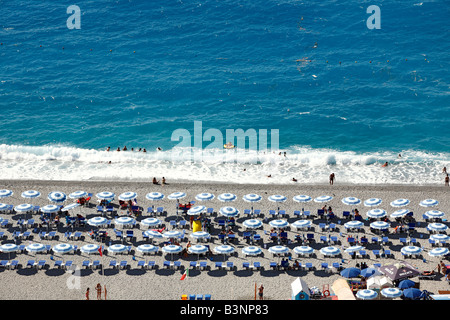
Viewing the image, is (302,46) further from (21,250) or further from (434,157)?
(21,250)

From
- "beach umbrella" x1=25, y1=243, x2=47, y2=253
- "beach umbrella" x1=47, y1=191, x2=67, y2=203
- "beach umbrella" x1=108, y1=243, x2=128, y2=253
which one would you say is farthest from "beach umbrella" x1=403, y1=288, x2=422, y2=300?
"beach umbrella" x1=47, y1=191, x2=67, y2=203

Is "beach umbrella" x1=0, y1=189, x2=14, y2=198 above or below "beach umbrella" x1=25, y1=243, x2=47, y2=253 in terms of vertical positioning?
above

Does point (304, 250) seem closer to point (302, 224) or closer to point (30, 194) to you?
point (302, 224)

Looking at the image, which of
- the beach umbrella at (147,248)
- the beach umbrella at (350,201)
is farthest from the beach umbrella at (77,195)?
the beach umbrella at (350,201)

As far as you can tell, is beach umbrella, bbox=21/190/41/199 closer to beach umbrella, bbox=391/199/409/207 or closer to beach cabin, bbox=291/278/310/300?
beach cabin, bbox=291/278/310/300

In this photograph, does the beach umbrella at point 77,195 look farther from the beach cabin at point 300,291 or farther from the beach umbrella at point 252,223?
the beach cabin at point 300,291
